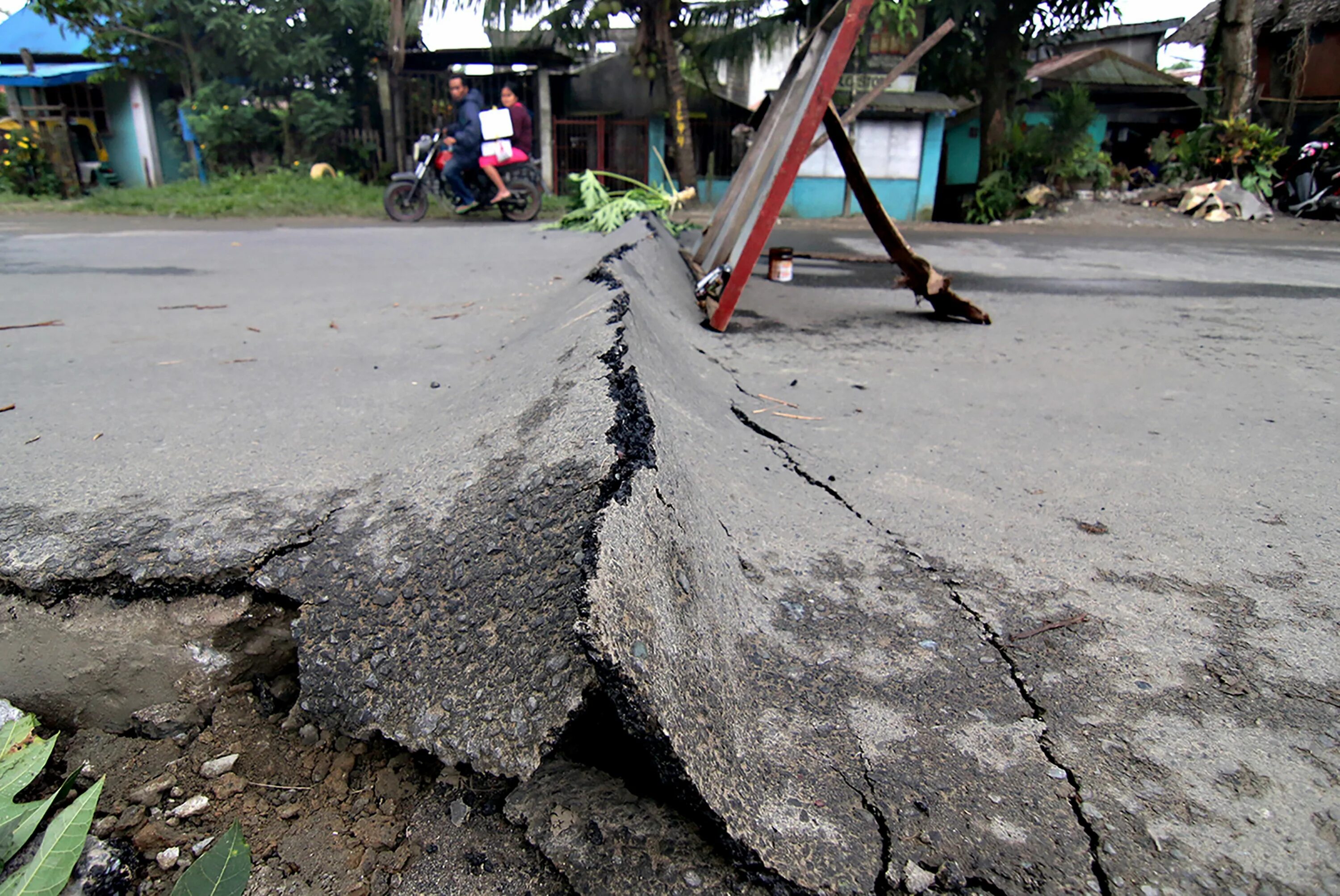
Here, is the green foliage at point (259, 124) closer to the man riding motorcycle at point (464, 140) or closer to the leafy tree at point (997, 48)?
the man riding motorcycle at point (464, 140)

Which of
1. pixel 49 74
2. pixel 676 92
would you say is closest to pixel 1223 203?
pixel 676 92

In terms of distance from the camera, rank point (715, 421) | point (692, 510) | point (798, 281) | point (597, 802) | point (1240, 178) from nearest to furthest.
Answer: point (597, 802) < point (692, 510) < point (715, 421) < point (798, 281) < point (1240, 178)

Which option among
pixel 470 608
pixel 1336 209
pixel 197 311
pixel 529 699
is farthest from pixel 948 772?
pixel 1336 209

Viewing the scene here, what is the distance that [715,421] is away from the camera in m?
2.49

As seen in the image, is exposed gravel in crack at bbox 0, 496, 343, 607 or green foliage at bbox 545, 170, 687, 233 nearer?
exposed gravel in crack at bbox 0, 496, 343, 607

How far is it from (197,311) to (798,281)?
3832mm

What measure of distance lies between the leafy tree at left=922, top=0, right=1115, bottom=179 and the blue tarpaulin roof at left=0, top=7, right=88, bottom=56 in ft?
58.4

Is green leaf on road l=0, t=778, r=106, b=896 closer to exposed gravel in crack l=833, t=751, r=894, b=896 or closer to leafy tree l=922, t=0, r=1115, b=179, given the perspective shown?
exposed gravel in crack l=833, t=751, r=894, b=896

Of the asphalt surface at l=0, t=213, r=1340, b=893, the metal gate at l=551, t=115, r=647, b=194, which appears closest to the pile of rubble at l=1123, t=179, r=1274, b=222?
the metal gate at l=551, t=115, r=647, b=194

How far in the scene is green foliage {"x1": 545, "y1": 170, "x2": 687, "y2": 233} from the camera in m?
7.42

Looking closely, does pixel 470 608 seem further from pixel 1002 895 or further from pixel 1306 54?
pixel 1306 54

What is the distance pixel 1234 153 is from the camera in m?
14.1

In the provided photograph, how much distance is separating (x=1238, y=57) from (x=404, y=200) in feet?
48.1

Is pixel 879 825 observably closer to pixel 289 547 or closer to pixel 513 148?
pixel 289 547
